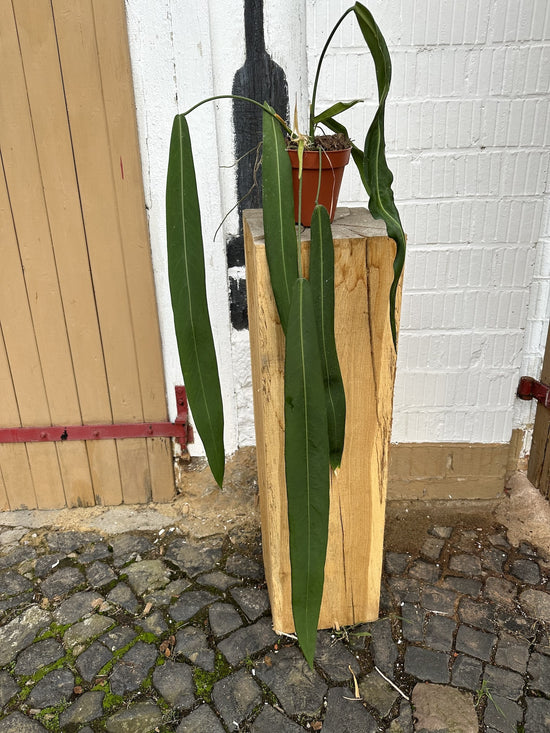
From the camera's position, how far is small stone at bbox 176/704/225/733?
5.86 feet

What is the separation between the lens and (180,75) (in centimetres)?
217

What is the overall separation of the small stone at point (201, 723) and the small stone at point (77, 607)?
0.58 m

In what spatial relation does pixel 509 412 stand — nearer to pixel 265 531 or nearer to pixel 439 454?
pixel 439 454

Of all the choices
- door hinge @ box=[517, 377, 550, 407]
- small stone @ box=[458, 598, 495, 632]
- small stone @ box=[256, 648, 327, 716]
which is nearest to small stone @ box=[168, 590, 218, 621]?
small stone @ box=[256, 648, 327, 716]

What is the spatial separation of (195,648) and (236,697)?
0.23 metres

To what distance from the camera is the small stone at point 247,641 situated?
79.0 inches

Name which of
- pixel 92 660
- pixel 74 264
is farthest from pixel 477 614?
pixel 74 264

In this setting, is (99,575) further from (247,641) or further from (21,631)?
(247,641)

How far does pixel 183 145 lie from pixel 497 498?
2.03 metres

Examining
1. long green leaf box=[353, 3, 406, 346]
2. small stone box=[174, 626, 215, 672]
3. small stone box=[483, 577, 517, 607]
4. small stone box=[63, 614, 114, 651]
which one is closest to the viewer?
long green leaf box=[353, 3, 406, 346]

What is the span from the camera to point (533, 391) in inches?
102

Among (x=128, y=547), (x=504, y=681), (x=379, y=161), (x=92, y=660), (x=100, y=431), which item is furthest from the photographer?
(x=100, y=431)

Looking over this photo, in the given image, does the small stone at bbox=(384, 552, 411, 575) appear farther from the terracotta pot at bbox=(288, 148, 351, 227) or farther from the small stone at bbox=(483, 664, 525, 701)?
the terracotta pot at bbox=(288, 148, 351, 227)

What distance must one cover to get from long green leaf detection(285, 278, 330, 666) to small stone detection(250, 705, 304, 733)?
0.32 metres
